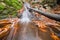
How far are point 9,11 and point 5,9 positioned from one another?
665mm

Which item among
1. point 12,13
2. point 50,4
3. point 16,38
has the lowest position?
point 50,4

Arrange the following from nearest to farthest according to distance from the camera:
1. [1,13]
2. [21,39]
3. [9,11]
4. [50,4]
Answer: [21,39] → [1,13] → [9,11] → [50,4]

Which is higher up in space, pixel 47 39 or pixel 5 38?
pixel 5 38

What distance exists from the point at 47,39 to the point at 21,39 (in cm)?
143

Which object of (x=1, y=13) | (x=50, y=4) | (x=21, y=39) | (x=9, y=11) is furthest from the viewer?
(x=50, y=4)

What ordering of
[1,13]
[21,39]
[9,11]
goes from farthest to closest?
[9,11]
[1,13]
[21,39]

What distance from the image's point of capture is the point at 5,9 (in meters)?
13.3

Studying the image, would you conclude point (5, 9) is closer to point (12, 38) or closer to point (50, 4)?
point (12, 38)

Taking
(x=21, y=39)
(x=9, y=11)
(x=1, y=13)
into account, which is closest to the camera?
(x=21, y=39)

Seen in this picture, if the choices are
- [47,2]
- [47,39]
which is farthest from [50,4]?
[47,39]

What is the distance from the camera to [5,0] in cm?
1454

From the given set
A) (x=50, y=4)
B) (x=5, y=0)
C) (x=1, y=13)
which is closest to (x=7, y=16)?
(x=1, y=13)

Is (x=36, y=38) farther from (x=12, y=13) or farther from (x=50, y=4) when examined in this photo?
(x=50, y=4)

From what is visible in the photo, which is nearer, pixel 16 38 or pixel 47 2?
pixel 16 38
